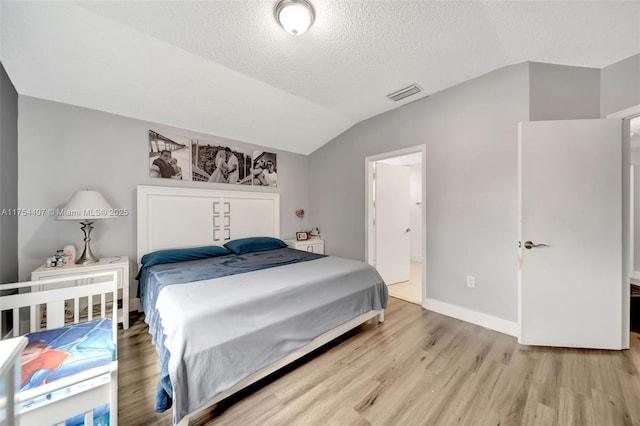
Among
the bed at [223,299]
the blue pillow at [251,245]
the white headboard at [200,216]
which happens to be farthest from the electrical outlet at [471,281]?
the white headboard at [200,216]

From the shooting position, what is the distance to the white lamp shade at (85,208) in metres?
2.28

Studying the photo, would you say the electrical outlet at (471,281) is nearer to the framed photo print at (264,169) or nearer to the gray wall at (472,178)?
the gray wall at (472,178)

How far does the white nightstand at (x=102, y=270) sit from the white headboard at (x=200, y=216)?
0.46 m

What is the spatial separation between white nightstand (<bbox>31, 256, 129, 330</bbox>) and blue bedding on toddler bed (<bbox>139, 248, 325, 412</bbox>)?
16 cm

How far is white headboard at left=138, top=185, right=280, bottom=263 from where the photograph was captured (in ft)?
9.56

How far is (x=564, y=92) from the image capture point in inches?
90.8

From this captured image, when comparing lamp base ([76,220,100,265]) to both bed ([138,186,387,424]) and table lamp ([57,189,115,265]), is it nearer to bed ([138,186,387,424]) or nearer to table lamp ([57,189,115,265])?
table lamp ([57,189,115,265])

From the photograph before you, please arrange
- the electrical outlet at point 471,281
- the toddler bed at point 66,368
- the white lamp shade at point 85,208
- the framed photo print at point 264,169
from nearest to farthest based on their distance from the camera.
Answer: the toddler bed at point 66,368, the white lamp shade at point 85,208, the electrical outlet at point 471,281, the framed photo print at point 264,169

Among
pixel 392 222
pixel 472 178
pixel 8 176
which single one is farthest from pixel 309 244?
pixel 8 176

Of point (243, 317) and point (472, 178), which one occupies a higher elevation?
point (472, 178)

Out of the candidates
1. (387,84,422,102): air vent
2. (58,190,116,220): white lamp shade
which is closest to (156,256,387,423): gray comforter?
(58,190,116,220): white lamp shade

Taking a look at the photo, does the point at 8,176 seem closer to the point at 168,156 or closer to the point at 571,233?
the point at 168,156

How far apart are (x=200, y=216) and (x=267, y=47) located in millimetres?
2266

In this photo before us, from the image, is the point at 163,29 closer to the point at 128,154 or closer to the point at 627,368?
the point at 128,154
